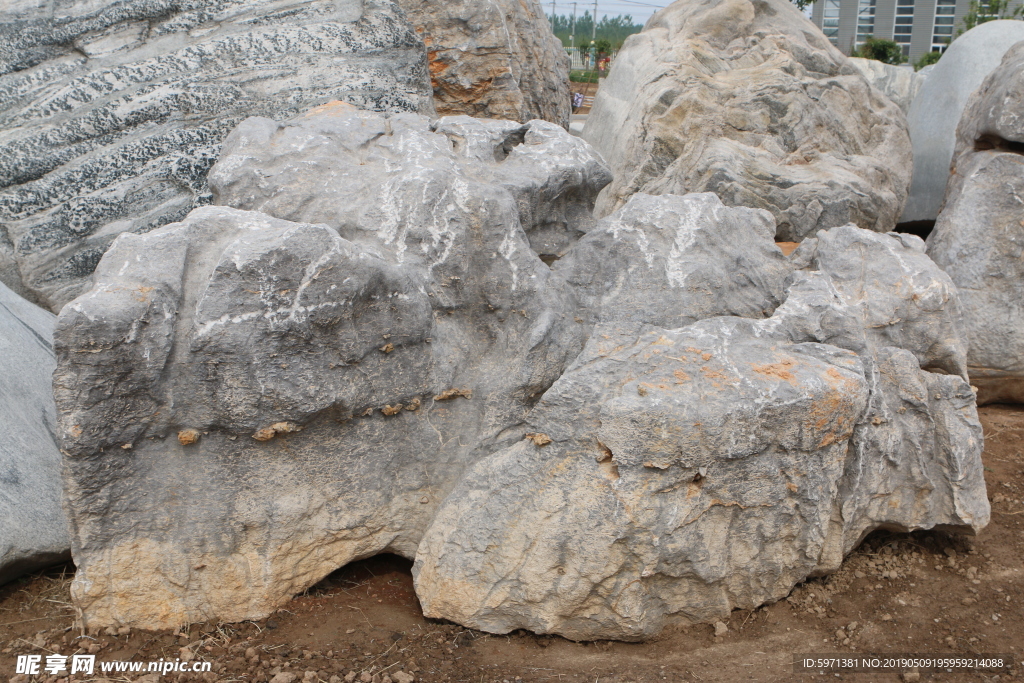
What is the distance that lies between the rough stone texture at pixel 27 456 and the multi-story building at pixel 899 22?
27.3 meters

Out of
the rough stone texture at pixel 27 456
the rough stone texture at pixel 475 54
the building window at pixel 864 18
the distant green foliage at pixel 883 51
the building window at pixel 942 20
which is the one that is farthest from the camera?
the building window at pixel 864 18

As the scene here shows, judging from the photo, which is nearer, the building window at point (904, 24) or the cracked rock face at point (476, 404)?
the cracked rock face at point (476, 404)

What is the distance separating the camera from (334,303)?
2250 mm

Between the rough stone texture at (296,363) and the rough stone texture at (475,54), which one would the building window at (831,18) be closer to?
the rough stone texture at (475,54)

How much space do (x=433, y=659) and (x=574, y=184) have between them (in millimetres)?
1612

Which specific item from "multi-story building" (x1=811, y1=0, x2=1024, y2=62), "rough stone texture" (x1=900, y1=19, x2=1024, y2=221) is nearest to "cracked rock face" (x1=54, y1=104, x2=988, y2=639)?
"rough stone texture" (x1=900, y1=19, x2=1024, y2=221)

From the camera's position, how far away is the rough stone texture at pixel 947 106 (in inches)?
238

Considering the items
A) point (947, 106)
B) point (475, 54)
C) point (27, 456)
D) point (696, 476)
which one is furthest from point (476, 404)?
point (947, 106)

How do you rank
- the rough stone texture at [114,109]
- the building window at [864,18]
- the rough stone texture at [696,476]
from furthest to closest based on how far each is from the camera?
the building window at [864,18], the rough stone texture at [114,109], the rough stone texture at [696,476]

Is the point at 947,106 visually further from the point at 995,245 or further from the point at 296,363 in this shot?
the point at 296,363

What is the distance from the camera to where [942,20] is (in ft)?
87.9

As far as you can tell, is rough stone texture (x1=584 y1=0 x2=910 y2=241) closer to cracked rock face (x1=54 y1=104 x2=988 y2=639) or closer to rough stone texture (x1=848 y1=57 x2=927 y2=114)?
cracked rock face (x1=54 y1=104 x2=988 y2=639)

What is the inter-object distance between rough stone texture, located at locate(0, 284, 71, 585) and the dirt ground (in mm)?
133

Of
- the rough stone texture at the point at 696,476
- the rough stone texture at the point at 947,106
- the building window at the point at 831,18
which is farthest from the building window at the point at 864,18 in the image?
the rough stone texture at the point at 696,476
